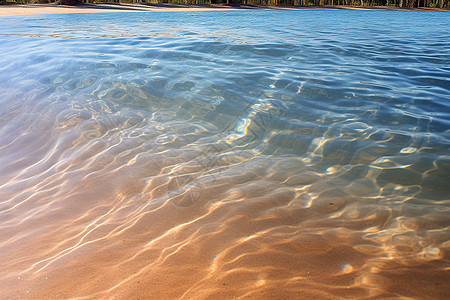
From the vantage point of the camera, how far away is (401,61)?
6059 millimetres

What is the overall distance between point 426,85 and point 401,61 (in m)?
1.60

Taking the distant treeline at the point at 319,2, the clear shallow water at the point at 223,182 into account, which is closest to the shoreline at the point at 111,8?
the distant treeline at the point at 319,2

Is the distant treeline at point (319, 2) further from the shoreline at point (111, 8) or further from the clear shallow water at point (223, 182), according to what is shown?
the clear shallow water at point (223, 182)

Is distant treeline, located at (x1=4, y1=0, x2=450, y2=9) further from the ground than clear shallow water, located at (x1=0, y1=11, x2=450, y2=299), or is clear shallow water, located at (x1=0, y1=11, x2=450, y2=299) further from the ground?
distant treeline, located at (x1=4, y1=0, x2=450, y2=9)

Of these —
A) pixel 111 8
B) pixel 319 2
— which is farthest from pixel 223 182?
pixel 319 2

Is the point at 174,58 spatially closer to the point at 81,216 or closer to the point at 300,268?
the point at 81,216

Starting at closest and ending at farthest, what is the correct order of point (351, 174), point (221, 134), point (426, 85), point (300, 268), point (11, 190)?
point (300, 268)
point (11, 190)
point (351, 174)
point (221, 134)
point (426, 85)

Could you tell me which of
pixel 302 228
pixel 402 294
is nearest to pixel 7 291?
pixel 302 228

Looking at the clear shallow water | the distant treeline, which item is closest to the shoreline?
the distant treeline

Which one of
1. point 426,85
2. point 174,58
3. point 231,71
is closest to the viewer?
point 426,85

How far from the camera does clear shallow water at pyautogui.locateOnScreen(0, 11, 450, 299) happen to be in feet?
5.49

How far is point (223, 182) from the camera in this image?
2500 mm

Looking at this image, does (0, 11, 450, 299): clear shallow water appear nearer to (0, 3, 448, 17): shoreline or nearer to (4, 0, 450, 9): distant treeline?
(0, 3, 448, 17): shoreline

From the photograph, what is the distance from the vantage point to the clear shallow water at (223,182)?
1.67m
